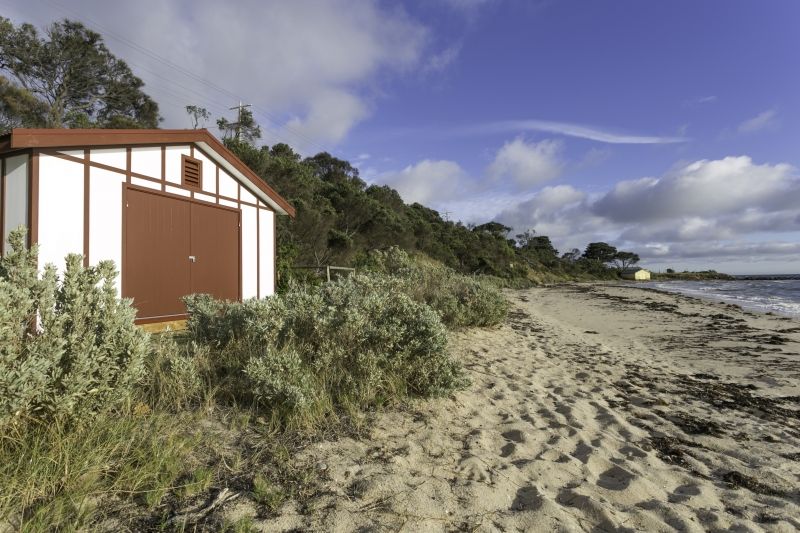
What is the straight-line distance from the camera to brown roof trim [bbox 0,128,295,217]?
216 inches

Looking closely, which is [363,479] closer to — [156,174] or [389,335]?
[389,335]

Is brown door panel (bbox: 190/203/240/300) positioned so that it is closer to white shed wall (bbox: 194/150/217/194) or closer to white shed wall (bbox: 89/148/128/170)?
white shed wall (bbox: 194/150/217/194)

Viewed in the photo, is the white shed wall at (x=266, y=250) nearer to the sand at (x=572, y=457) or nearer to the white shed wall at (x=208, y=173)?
the white shed wall at (x=208, y=173)

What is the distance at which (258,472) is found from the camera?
261 cm

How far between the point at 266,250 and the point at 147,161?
3.35 metres

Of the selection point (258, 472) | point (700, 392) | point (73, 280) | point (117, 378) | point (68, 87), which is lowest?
point (700, 392)

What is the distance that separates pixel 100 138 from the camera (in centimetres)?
640

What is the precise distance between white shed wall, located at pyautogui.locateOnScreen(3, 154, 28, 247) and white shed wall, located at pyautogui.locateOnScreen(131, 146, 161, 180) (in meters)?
1.49

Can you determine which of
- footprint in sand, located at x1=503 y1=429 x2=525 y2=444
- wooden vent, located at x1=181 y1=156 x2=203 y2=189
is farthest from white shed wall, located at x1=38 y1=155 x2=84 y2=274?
footprint in sand, located at x1=503 y1=429 x2=525 y2=444

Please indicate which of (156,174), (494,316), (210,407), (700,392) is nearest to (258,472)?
(210,407)

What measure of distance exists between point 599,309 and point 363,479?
1616 cm

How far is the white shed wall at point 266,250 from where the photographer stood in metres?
9.96

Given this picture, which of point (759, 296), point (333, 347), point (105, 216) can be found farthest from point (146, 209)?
point (759, 296)

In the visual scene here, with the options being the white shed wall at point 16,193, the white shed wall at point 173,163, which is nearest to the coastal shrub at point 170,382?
the white shed wall at point 16,193
